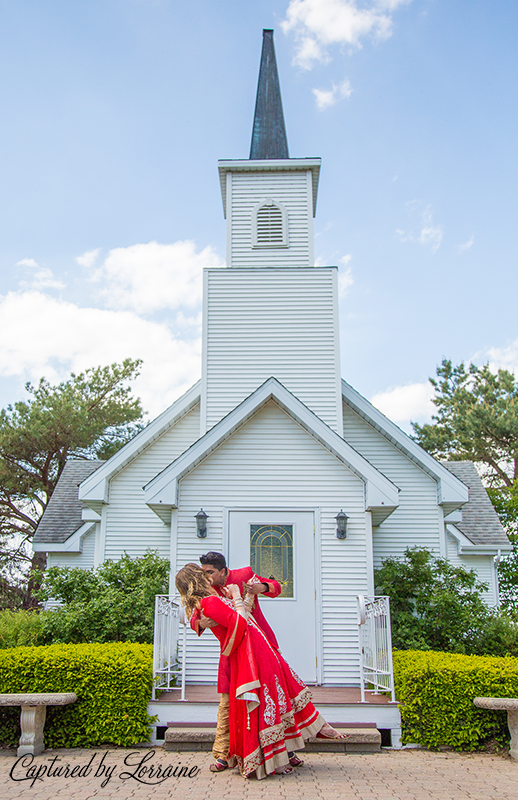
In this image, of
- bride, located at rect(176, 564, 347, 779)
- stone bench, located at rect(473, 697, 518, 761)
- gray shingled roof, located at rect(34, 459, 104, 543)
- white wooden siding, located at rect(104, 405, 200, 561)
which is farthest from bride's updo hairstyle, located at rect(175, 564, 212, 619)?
gray shingled roof, located at rect(34, 459, 104, 543)

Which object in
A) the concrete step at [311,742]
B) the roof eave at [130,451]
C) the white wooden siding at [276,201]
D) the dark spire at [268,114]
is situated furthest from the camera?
the dark spire at [268,114]

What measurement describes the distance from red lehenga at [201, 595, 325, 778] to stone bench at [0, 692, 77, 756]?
2.00 metres

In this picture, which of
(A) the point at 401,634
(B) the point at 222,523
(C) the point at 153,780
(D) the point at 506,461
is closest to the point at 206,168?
(B) the point at 222,523

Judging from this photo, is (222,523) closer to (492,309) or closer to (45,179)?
(45,179)

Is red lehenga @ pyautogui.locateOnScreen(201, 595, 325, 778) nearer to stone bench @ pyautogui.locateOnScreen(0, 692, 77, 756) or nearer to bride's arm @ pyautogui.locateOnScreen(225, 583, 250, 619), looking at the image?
bride's arm @ pyautogui.locateOnScreen(225, 583, 250, 619)

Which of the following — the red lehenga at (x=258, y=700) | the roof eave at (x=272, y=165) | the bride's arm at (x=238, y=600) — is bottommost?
the red lehenga at (x=258, y=700)

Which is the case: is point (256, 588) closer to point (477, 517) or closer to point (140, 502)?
point (140, 502)

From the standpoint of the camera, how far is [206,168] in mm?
13297

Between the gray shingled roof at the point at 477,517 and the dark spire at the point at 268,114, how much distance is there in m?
8.90

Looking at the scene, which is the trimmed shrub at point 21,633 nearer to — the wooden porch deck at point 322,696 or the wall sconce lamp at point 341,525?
the wooden porch deck at point 322,696

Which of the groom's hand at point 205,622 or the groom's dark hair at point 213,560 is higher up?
the groom's dark hair at point 213,560

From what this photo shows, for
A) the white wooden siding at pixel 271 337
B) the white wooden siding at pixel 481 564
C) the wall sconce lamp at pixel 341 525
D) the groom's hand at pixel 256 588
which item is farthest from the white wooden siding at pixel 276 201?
the groom's hand at pixel 256 588

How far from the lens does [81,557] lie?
558 inches

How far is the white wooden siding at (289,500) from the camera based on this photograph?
26.5ft
